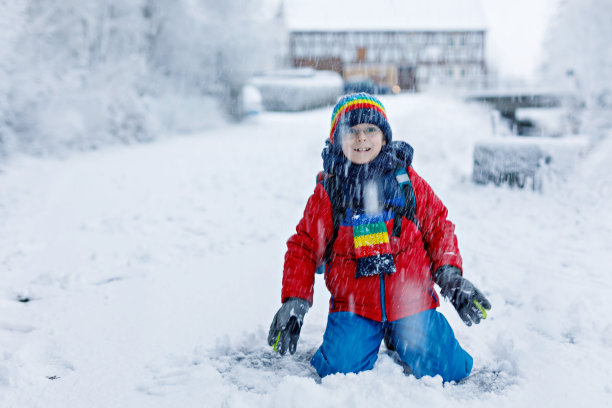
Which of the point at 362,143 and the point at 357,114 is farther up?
the point at 357,114

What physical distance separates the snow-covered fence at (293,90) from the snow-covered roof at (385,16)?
2149cm

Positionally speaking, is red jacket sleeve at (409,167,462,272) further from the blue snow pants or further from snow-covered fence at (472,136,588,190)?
snow-covered fence at (472,136,588,190)

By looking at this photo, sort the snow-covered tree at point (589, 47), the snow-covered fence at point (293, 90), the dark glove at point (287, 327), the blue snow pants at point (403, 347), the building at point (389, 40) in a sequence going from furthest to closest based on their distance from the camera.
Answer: the building at point (389, 40) < the snow-covered fence at point (293, 90) < the snow-covered tree at point (589, 47) < the blue snow pants at point (403, 347) < the dark glove at point (287, 327)

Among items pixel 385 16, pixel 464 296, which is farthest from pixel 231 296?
pixel 385 16

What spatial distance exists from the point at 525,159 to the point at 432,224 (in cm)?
429

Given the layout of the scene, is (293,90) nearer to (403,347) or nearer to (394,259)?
(394,259)

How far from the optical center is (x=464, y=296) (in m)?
2.17

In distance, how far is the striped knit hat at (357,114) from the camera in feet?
7.76

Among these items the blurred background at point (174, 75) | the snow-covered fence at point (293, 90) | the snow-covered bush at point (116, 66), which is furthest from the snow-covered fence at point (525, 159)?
the snow-covered fence at point (293, 90)

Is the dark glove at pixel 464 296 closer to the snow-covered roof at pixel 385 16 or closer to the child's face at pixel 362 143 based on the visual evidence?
the child's face at pixel 362 143

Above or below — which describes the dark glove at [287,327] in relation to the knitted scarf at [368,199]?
below

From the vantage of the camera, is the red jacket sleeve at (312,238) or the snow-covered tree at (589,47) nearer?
the red jacket sleeve at (312,238)

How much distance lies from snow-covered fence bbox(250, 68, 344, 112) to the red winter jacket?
60.9ft

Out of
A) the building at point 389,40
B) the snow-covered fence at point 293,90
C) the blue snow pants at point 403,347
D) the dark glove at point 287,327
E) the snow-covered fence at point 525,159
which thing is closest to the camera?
the dark glove at point 287,327
